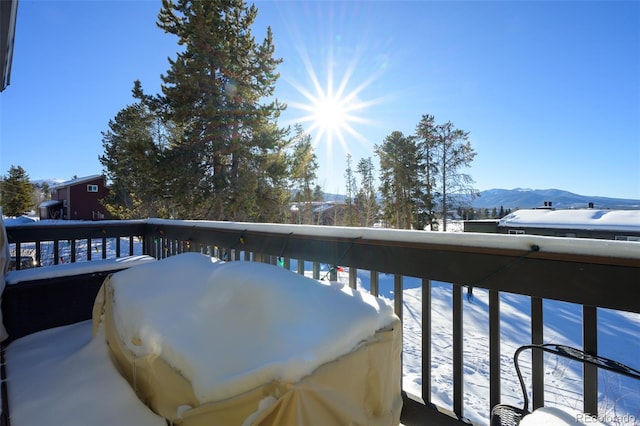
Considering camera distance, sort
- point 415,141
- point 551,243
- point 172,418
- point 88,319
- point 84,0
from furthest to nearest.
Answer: point 415,141 < point 84,0 < point 88,319 < point 551,243 < point 172,418

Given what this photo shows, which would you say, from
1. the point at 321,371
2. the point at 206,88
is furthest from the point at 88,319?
the point at 206,88

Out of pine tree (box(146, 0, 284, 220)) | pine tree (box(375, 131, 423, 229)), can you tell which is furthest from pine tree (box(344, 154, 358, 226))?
pine tree (box(146, 0, 284, 220))

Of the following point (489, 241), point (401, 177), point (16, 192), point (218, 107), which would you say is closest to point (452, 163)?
point (401, 177)

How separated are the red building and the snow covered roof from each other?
26374mm

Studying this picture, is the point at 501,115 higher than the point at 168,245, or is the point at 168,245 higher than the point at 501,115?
the point at 501,115

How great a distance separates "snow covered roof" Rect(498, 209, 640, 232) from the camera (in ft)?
38.0

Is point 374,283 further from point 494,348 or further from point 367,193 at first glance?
point 367,193

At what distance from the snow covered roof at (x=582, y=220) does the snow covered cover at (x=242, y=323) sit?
15017mm

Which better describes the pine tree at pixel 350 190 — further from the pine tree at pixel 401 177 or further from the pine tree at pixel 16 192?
the pine tree at pixel 16 192

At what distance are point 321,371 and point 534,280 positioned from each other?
31.3 inches

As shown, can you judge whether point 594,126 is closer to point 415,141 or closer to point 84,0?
point 415,141

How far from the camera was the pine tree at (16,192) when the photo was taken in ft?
69.6

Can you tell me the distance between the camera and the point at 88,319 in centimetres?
219

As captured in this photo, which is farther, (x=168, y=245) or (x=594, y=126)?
(x=594, y=126)
